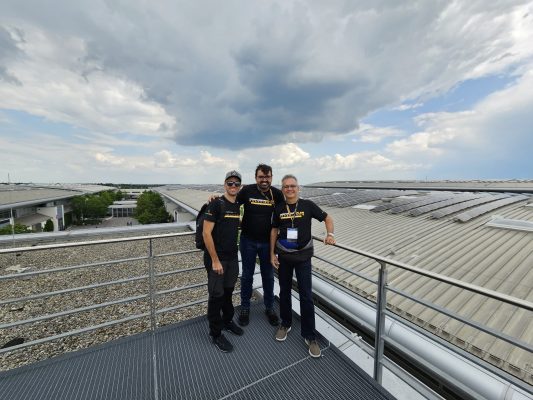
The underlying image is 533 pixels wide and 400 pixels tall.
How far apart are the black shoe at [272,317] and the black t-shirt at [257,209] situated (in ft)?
3.53

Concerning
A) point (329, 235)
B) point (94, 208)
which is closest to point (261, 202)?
point (329, 235)

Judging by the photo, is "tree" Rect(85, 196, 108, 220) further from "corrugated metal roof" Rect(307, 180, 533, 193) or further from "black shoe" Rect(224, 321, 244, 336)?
"black shoe" Rect(224, 321, 244, 336)

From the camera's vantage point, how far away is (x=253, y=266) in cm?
349

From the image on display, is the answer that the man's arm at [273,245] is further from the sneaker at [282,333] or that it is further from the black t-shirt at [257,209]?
the sneaker at [282,333]

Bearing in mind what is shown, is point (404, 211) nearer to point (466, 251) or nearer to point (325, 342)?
point (466, 251)

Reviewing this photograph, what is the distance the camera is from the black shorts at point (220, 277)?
3031 mm

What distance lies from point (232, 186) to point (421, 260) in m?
5.67

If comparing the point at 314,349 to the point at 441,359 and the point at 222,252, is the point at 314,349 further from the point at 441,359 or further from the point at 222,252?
the point at 441,359

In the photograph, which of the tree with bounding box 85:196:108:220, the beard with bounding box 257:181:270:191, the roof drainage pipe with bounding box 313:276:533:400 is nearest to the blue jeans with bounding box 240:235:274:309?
the beard with bounding box 257:181:270:191

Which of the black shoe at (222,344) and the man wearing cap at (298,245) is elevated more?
the man wearing cap at (298,245)

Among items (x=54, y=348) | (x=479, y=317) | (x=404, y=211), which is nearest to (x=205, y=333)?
(x=54, y=348)

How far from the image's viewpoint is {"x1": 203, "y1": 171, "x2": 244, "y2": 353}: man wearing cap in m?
2.98

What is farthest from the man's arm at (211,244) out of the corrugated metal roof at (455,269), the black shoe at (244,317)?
the corrugated metal roof at (455,269)

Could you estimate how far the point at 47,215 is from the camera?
35031mm
